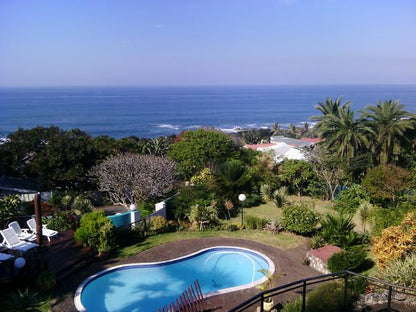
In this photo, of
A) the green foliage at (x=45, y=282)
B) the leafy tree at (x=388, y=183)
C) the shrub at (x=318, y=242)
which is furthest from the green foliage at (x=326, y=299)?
the leafy tree at (x=388, y=183)

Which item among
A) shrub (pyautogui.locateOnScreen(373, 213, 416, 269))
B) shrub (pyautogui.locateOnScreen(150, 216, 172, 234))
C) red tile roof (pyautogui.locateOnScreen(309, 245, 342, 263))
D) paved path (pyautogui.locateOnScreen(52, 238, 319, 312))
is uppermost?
shrub (pyautogui.locateOnScreen(373, 213, 416, 269))

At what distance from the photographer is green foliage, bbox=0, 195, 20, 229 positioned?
46.3ft

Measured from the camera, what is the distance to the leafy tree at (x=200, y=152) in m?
22.2

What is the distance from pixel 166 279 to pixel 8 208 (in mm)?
7481

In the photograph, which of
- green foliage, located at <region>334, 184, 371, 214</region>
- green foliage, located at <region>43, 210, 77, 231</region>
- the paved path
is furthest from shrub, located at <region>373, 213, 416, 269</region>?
green foliage, located at <region>43, 210, 77, 231</region>

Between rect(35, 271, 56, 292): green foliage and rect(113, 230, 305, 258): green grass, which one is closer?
rect(35, 271, 56, 292): green foliage

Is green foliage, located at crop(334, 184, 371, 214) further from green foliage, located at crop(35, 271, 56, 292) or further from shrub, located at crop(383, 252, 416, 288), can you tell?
green foliage, located at crop(35, 271, 56, 292)

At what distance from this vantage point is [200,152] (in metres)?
22.2

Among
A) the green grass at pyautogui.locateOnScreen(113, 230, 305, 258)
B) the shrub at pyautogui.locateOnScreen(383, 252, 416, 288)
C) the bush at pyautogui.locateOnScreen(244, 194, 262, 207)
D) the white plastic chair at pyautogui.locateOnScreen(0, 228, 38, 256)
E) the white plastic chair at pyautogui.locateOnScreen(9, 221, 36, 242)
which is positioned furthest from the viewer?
the bush at pyautogui.locateOnScreen(244, 194, 262, 207)

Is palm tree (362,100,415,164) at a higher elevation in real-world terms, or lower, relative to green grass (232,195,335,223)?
higher

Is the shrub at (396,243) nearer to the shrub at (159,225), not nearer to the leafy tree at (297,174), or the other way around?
the shrub at (159,225)

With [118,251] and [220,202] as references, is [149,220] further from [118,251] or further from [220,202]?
[220,202]

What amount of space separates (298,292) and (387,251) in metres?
2.88

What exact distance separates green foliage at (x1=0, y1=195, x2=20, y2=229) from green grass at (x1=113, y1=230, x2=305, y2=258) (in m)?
4.69
